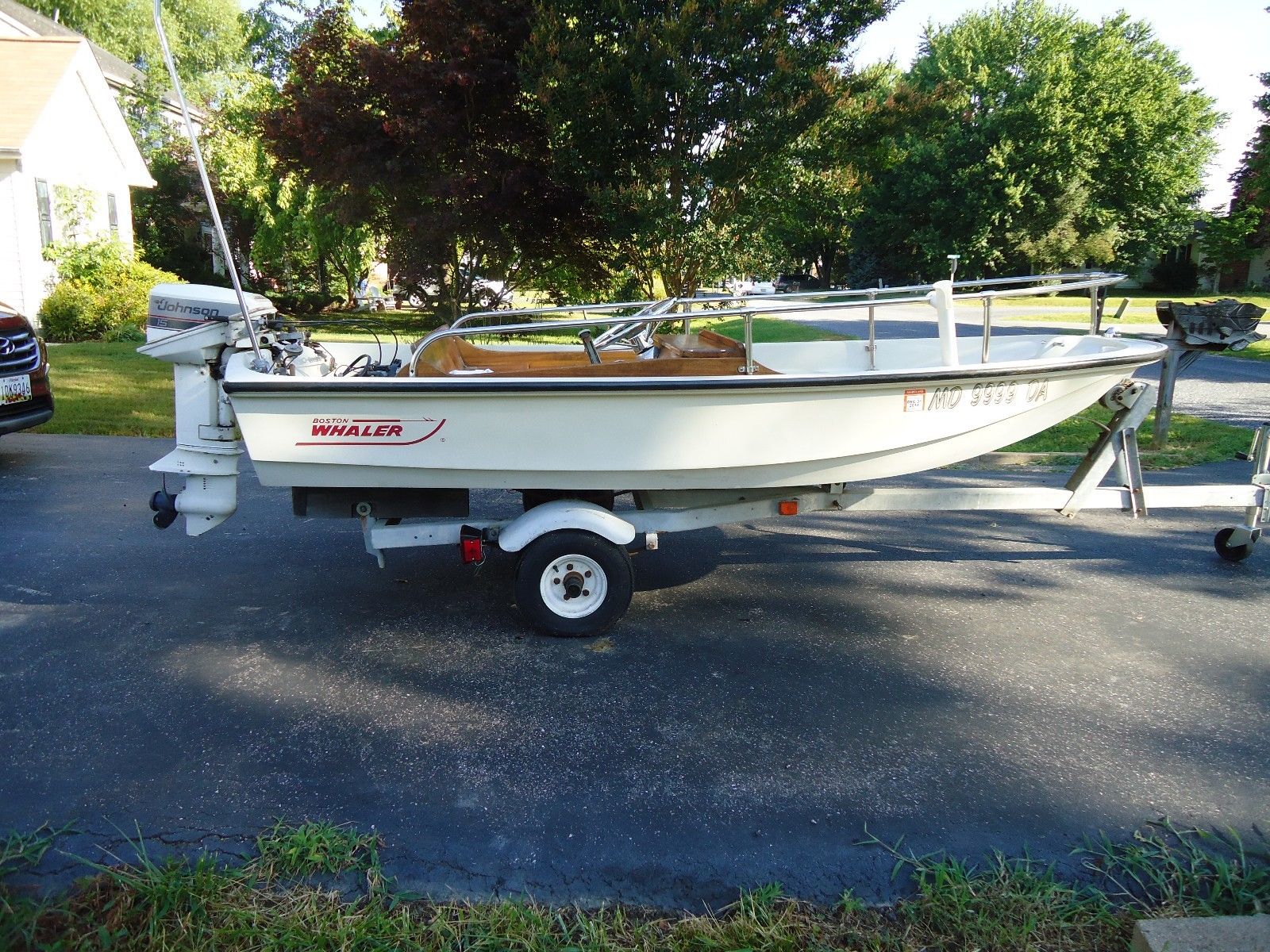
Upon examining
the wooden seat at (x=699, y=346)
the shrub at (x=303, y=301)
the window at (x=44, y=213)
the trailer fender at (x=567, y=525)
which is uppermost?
the window at (x=44, y=213)

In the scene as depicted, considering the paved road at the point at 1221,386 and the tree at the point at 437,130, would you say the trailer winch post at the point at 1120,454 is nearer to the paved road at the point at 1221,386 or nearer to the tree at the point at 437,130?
the paved road at the point at 1221,386

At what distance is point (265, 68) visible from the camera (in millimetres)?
29234

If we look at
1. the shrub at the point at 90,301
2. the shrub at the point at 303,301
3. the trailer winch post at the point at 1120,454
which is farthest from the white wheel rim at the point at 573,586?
the shrub at the point at 303,301

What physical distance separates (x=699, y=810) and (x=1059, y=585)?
3248 mm

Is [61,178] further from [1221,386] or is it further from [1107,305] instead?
[1107,305]

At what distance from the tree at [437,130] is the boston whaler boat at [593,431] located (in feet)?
27.9

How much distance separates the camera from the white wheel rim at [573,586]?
14.9 ft

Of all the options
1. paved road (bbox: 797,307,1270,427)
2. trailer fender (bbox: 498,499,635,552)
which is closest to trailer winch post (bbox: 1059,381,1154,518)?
paved road (bbox: 797,307,1270,427)

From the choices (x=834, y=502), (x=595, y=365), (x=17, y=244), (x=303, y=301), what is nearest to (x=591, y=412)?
(x=595, y=365)

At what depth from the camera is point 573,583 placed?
4.57 meters

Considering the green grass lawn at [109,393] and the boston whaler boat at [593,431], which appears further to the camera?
the green grass lawn at [109,393]

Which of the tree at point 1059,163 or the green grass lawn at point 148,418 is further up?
the tree at point 1059,163

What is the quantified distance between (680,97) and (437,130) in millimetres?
4009

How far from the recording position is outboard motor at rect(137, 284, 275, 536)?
15.0ft
